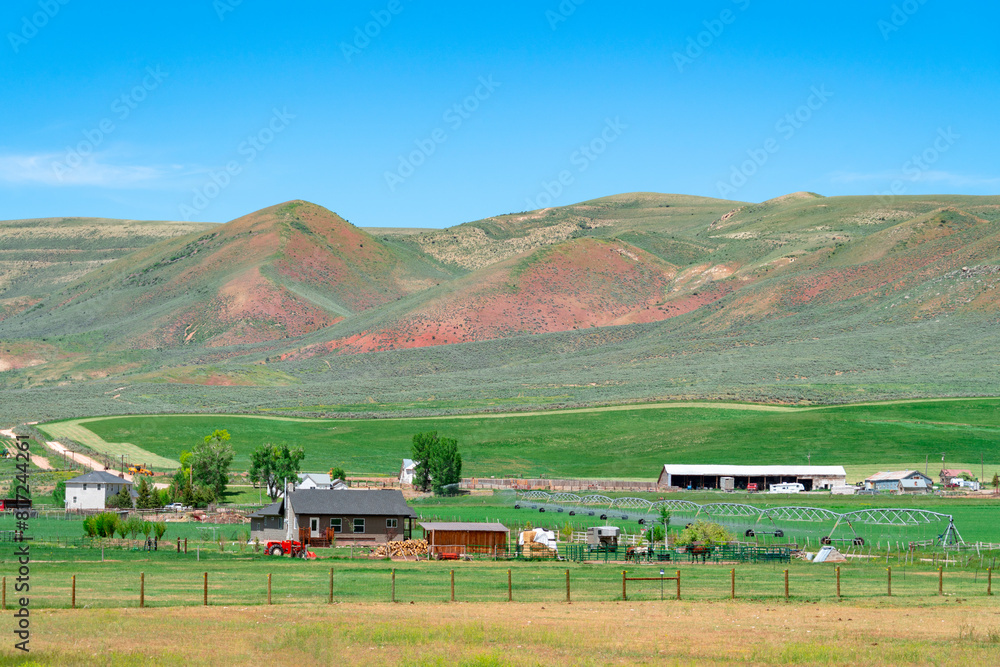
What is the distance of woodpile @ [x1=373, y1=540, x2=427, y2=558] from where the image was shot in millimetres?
57906

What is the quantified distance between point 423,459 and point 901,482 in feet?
120

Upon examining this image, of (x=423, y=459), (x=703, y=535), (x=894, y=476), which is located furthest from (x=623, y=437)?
(x=703, y=535)

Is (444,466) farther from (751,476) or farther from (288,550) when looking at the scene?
(288,550)

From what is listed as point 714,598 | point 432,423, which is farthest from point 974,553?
point 432,423

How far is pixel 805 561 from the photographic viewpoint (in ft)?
178

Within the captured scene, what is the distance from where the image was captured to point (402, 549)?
191ft

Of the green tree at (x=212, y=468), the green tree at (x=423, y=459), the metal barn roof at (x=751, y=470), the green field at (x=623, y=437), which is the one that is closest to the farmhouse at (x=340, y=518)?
the green tree at (x=212, y=468)

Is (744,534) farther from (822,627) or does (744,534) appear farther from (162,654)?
(162,654)

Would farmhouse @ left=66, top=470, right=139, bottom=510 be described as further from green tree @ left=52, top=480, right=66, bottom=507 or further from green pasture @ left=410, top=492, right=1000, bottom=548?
green pasture @ left=410, top=492, right=1000, bottom=548

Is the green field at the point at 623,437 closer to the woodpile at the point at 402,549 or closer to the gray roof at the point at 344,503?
the gray roof at the point at 344,503

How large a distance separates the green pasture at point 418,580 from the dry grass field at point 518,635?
286cm

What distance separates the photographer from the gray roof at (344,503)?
63.5 m

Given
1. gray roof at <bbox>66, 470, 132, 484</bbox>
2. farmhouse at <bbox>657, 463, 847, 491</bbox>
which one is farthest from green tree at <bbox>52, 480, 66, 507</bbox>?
farmhouse at <bbox>657, 463, 847, 491</bbox>

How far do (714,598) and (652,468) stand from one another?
231 feet
